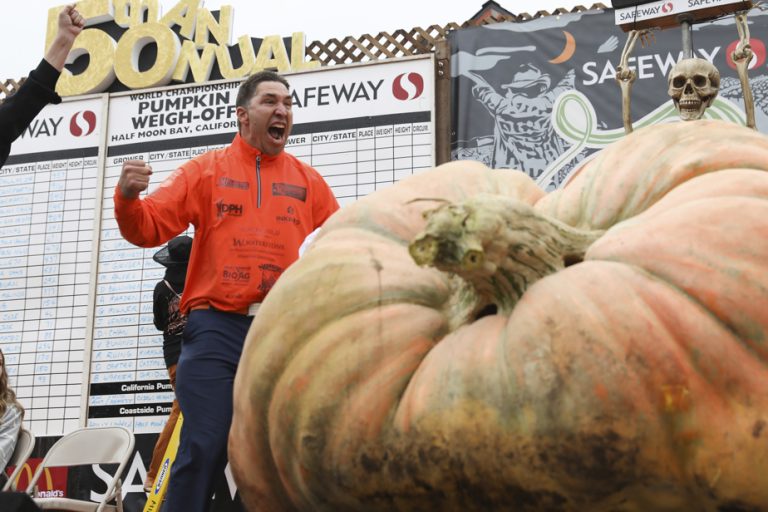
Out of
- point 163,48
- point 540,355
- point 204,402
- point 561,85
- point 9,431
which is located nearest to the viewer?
point 540,355

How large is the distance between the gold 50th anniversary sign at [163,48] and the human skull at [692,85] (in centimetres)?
404

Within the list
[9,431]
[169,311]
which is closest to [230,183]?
[9,431]

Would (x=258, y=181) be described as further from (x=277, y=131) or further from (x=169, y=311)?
(x=169, y=311)

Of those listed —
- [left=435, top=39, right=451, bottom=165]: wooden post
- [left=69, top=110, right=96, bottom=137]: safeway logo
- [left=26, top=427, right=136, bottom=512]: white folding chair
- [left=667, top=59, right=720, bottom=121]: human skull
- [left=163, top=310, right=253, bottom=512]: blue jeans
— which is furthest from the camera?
[left=69, top=110, right=96, bottom=137]: safeway logo

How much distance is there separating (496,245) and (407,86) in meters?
4.75

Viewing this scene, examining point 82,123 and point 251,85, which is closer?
point 251,85

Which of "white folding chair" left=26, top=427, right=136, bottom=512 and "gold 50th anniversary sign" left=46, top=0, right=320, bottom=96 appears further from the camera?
"gold 50th anniversary sign" left=46, top=0, right=320, bottom=96

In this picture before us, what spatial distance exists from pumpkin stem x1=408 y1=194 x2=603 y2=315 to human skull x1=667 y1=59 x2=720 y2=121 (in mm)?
1312

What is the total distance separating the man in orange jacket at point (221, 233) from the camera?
2.53m

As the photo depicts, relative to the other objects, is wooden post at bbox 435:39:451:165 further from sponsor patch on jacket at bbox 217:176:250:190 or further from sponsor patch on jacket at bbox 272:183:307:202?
sponsor patch on jacket at bbox 217:176:250:190

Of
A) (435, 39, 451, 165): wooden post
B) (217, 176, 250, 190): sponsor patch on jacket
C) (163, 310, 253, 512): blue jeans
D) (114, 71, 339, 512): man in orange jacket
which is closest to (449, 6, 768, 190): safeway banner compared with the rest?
(435, 39, 451, 165): wooden post

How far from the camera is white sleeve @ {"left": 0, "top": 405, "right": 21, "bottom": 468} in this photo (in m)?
4.40

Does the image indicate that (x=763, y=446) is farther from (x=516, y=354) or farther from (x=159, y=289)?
(x=159, y=289)

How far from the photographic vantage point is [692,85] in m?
2.68
